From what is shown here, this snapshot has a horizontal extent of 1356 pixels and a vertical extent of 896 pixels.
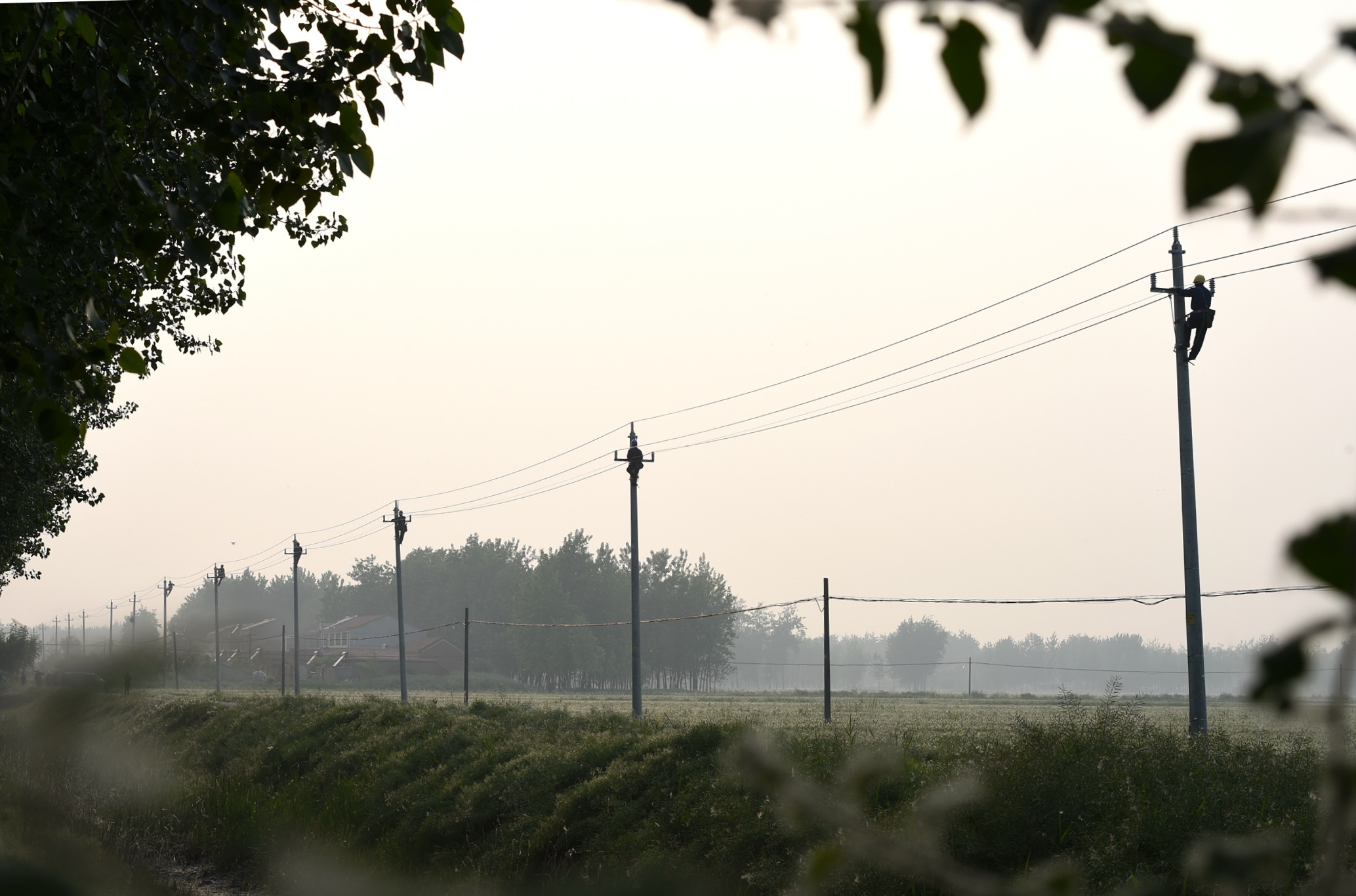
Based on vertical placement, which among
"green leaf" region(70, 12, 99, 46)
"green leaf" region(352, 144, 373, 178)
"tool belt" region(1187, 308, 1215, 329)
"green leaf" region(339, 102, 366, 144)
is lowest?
"green leaf" region(352, 144, 373, 178)

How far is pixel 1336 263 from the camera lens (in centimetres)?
68

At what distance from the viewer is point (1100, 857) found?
7793mm

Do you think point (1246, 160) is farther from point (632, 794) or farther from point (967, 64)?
point (632, 794)

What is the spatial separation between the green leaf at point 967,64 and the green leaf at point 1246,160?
9.0 inches

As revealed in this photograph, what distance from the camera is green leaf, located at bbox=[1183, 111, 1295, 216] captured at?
0.67 m

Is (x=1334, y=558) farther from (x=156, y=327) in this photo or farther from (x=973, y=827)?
(x=156, y=327)

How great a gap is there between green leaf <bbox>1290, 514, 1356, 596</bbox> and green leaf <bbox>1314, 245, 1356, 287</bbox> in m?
0.17

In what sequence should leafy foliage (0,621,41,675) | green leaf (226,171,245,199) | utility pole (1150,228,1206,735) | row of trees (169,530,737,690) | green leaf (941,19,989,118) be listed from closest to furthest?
green leaf (941,19,989,118) < green leaf (226,171,245,199) < utility pole (1150,228,1206,735) < leafy foliage (0,621,41,675) < row of trees (169,530,737,690)

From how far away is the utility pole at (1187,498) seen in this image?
571 inches

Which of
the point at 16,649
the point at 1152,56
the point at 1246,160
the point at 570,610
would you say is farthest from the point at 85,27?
the point at 570,610

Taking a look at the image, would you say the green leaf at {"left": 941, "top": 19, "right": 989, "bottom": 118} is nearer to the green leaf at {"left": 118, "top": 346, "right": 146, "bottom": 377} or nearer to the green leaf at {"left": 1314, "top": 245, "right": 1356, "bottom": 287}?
the green leaf at {"left": 1314, "top": 245, "right": 1356, "bottom": 287}

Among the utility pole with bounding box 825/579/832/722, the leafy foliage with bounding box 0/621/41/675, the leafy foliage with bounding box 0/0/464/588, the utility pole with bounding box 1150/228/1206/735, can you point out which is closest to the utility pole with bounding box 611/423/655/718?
the utility pole with bounding box 825/579/832/722

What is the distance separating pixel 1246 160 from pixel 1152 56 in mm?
138

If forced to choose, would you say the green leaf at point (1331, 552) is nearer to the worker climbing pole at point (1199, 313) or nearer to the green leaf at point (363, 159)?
the green leaf at point (363, 159)
